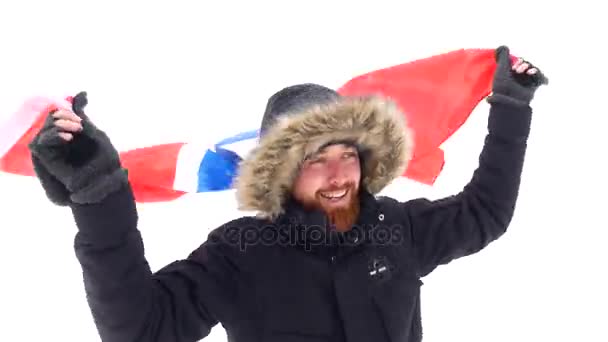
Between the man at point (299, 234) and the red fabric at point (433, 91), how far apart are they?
0.09 metres

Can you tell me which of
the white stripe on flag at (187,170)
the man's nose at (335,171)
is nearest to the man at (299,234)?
the man's nose at (335,171)

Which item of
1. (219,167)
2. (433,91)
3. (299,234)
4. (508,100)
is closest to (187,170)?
(219,167)

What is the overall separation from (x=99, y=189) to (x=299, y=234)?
1.29 feet

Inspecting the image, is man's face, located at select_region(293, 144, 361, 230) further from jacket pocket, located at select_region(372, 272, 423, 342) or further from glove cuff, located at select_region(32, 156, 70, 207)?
glove cuff, located at select_region(32, 156, 70, 207)

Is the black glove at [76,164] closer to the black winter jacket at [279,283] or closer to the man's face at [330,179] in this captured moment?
the black winter jacket at [279,283]

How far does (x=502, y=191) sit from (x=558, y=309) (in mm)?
939

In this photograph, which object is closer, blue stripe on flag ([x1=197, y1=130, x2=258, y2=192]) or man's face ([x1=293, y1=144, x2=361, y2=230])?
man's face ([x1=293, y1=144, x2=361, y2=230])

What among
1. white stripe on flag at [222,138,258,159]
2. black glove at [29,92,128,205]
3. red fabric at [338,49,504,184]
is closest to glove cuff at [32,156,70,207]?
black glove at [29,92,128,205]

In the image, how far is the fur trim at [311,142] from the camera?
1308 millimetres

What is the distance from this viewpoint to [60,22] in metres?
2.21

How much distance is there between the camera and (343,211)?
1471mm

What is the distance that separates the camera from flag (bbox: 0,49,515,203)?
157 centimetres

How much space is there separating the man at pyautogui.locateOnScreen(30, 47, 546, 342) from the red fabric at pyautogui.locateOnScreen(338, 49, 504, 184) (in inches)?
3.6

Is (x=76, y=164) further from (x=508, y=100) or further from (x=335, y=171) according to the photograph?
(x=508, y=100)
